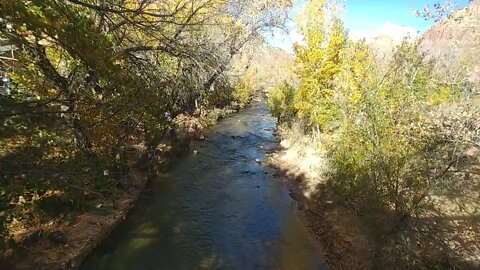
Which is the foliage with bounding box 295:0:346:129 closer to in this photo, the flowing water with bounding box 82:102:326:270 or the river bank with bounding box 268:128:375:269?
the river bank with bounding box 268:128:375:269

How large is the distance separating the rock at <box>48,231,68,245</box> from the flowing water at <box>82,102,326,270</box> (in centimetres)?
87

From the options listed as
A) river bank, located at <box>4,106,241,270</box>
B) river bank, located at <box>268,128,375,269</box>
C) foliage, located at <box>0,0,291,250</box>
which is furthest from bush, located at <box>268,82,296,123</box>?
foliage, located at <box>0,0,291,250</box>

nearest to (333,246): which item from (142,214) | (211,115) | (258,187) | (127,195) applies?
(258,187)

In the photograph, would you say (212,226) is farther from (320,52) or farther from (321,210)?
(320,52)

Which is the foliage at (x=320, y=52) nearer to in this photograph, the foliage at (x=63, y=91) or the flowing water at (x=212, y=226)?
the flowing water at (x=212, y=226)

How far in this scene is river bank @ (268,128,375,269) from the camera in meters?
10.7

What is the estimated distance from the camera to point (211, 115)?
3164 centimetres

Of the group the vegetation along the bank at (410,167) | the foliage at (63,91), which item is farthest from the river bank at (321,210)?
the foliage at (63,91)

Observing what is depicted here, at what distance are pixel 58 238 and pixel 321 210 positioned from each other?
907 cm

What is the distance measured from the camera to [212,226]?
496 inches

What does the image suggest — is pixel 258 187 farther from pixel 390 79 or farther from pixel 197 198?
pixel 390 79

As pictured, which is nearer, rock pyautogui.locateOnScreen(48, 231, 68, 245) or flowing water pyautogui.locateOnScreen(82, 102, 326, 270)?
rock pyautogui.locateOnScreen(48, 231, 68, 245)

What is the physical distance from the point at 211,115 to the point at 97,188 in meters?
26.2

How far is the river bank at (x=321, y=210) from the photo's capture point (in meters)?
10.7
